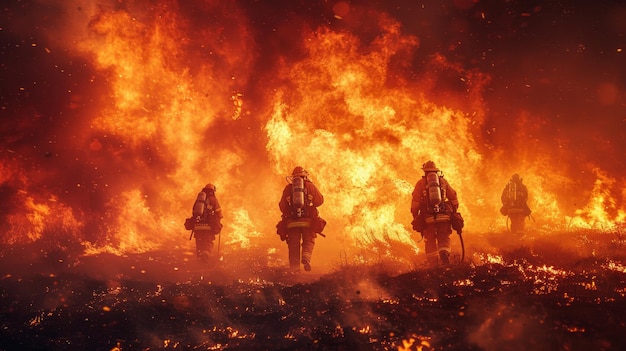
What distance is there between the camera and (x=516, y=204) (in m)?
13.8

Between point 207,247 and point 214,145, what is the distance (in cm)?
1038

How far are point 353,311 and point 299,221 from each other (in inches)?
157

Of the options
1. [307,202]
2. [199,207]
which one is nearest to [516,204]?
[307,202]

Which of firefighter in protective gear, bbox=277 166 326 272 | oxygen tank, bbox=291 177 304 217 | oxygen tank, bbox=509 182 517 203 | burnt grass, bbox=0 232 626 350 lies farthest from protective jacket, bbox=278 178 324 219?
oxygen tank, bbox=509 182 517 203

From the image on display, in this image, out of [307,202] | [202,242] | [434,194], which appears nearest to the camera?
[434,194]

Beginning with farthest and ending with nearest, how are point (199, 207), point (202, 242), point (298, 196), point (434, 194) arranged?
point (202, 242) → point (199, 207) → point (298, 196) → point (434, 194)

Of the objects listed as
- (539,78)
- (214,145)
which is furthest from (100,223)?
(539,78)

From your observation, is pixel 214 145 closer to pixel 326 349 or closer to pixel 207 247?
pixel 207 247

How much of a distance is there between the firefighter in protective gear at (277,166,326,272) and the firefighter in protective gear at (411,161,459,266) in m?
2.55

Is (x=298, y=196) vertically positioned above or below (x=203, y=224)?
above

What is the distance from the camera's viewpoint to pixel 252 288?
7.98 meters

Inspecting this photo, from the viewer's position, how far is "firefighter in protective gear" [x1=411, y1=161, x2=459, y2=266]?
9070 millimetres

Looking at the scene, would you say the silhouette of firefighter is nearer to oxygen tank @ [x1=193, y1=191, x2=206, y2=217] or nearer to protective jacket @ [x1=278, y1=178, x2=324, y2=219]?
oxygen tank @ [x1=193, y1=191, x2=206, y2=217]

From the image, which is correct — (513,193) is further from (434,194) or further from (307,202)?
(307,202)
